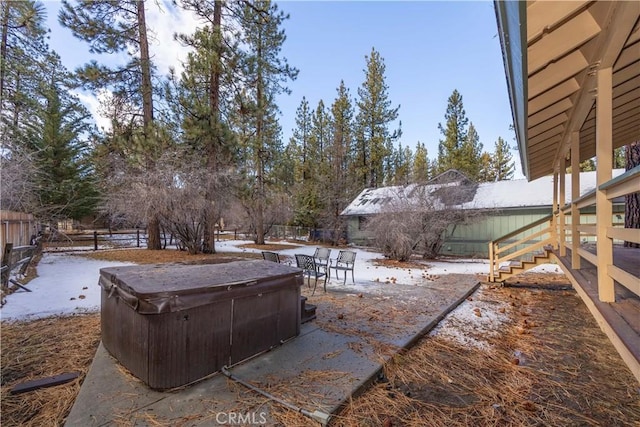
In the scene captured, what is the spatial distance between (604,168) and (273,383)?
3.29 metres

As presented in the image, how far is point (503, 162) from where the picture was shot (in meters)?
30.2

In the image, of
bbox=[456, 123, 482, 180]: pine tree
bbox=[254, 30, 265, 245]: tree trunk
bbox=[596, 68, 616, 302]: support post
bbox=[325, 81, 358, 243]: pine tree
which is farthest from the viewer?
A: bbox=[456, 123, 482, 180]: pine tree

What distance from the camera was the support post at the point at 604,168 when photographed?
2.38m

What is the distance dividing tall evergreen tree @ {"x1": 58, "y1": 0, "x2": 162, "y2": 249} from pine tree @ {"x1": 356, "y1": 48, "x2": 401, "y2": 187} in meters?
16.4

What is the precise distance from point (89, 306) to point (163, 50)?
11.2 m

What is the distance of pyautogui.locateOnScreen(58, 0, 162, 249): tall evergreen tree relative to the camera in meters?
10.1

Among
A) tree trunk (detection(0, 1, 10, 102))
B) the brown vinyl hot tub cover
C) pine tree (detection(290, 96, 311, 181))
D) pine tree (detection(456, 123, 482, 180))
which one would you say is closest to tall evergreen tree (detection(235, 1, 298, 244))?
tree trunk (detection(0, 1, 10, 102))

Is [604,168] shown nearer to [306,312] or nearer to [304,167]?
[306,312]

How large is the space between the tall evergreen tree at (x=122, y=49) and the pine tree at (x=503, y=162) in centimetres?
3073

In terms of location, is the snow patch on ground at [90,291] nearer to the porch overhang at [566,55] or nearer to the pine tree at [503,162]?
the porch overhang at [566,55]

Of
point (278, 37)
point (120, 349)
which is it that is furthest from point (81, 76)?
point (120, 349)

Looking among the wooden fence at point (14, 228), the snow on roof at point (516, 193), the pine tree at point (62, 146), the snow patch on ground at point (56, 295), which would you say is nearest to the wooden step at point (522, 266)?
the snow on roof at point (516, 193)

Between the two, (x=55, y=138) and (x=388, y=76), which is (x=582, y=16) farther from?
(x=388, y=76)

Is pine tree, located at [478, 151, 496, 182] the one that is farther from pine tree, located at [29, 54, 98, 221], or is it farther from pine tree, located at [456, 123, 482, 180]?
pine tree, located at [29, 54, 98, 221]
